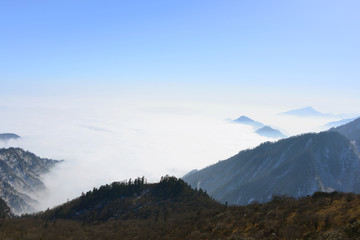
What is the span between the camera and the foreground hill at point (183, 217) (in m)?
35.2

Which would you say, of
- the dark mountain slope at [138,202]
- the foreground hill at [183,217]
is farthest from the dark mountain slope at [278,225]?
the dark mountain slope at [138,202]

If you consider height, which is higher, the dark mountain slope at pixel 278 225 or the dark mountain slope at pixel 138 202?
the dark mountain slope at pixel 278 225

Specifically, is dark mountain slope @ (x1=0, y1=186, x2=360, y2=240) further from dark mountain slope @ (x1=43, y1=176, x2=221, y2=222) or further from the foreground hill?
dark mountain slope @ (x1=43, y1=176, x2=221, y2=222)

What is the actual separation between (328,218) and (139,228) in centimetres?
6379

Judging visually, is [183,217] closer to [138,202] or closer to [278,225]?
[138,202]

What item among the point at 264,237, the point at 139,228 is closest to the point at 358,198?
the point at 264,237

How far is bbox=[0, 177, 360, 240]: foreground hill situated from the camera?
116ft

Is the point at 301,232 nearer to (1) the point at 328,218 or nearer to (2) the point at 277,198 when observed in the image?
(1) the point at 328,218

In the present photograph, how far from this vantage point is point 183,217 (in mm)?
85562

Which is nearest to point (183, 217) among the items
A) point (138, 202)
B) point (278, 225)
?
point (138, 202)

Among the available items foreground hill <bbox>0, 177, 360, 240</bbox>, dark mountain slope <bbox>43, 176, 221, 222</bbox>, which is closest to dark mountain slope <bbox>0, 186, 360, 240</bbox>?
foreground hill <bbox>0, 177, 360, 240</bbox>

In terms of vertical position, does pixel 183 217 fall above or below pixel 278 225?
below

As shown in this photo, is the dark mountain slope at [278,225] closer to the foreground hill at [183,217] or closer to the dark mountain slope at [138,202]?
the foreground hill at [183,217]

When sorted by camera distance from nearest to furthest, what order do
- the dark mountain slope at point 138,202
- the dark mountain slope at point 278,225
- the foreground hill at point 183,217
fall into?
the dark mountain slope at point 278,225, the foreground hill at point 183,217, the dark mountain slope at point 138,202
